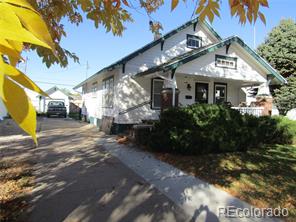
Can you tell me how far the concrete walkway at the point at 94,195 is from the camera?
14.9 feet

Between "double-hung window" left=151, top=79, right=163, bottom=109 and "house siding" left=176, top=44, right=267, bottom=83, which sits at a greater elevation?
"house siding" left=176, top=44, right=267, bottom=83

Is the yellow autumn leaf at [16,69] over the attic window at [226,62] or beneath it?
beneath

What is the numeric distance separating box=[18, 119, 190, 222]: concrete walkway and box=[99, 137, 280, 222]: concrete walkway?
0.20 metres

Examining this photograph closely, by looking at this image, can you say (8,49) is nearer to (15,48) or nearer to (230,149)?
(15,48)

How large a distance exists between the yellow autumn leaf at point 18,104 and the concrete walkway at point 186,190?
4.15 m

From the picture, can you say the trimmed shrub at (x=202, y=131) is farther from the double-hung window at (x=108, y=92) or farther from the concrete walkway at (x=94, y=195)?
the double-hung window at (x=108, y=92)

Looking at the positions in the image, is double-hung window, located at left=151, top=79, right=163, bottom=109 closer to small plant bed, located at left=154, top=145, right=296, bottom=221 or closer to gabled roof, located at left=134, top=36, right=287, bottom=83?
gabled roof, located at left=134, top=36, right=287, bottom=83

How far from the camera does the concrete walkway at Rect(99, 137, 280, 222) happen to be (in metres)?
4.72

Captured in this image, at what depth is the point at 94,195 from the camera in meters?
5.41

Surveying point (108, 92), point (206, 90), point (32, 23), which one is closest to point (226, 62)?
point (206, 90)

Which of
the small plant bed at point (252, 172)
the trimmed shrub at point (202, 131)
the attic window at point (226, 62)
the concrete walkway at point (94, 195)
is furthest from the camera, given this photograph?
the attic window at point (226, 62)

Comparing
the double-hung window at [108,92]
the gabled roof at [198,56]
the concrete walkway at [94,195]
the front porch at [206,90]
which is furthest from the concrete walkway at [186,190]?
the double-hung window at [108,92]

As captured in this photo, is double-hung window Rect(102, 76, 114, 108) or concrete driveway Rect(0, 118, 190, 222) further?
double-hung window Rect(102, 76, 114, 108)

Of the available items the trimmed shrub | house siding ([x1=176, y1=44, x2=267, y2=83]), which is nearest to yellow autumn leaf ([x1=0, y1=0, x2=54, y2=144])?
the trimmed shrub
